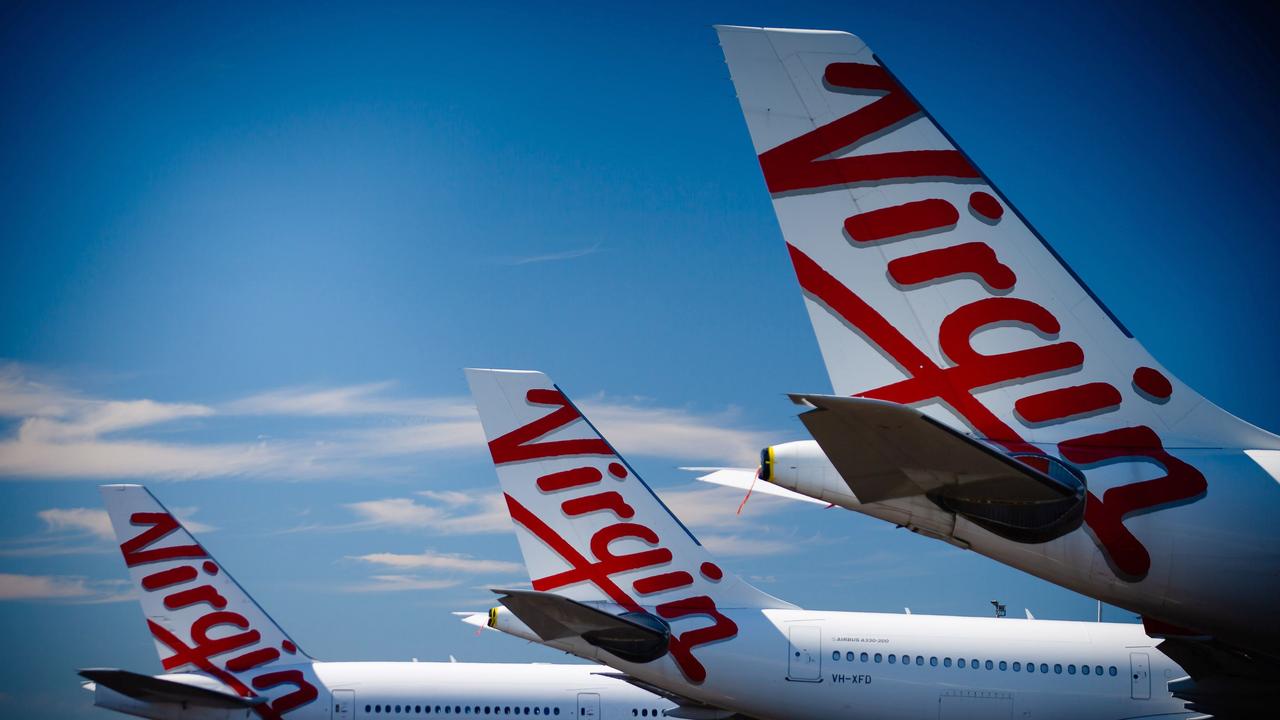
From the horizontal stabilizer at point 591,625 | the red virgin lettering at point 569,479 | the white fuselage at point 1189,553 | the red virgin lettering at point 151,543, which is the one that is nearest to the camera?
the white fuselage at point 1189,553

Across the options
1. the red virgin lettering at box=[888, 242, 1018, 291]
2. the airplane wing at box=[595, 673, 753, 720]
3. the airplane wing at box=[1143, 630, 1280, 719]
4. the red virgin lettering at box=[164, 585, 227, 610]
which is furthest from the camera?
the red virgin lettering at box=[164, 585, 227, 610]

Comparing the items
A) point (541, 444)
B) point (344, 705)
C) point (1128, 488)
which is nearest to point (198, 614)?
point (344, 705)

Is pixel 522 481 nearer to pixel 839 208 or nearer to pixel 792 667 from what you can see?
pixel 792 667

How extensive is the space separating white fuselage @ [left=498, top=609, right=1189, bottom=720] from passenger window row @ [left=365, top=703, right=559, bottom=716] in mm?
5790

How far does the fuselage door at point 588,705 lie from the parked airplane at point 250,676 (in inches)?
0.9

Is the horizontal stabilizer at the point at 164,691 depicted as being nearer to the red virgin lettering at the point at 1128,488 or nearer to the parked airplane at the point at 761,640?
the parked airplane at the point at 761,640

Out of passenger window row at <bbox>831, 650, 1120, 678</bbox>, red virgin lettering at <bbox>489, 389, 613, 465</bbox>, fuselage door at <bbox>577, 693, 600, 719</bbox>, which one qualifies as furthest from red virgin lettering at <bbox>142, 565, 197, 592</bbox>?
passenger window row at <bbox>831, 650, 1120, 678</bbox>

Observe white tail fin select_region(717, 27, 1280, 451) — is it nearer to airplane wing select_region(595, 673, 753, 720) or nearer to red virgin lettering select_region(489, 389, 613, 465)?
airplane wing select_region(595, 673, 753, 720)

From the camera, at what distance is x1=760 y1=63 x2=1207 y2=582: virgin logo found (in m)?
6.61

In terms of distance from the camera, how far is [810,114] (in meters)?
7.00

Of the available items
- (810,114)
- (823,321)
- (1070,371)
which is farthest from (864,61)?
(1070,371)

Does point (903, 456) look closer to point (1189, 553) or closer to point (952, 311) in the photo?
point (952, 311)

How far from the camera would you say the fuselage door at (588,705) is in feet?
76.7

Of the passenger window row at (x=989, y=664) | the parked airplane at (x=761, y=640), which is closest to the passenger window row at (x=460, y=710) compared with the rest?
the parked airplane at (x=761, y=640)
